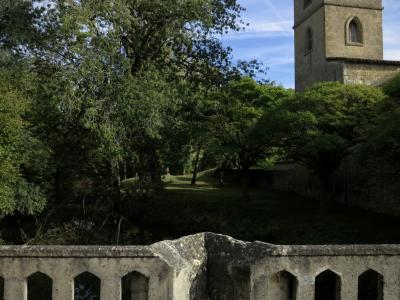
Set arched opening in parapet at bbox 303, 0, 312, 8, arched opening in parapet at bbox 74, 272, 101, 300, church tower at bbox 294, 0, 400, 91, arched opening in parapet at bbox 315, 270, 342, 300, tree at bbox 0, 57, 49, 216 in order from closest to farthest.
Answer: arched opening in parapet at bbox 315, 270, 342, 300
arched opening in parapet at bbox 74, 272, 101, 300
tree at bbox 0, 57, 49, 216
church tower at bbox 294, 0, 400, 91
arched opening in parapet at bbox 303, 0, 312, 8

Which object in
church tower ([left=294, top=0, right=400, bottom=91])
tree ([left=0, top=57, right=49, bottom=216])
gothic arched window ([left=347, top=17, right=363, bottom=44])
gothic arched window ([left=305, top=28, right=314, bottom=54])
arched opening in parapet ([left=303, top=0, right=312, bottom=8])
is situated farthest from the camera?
arched opening in parapet ([left=303, top=0, right=312, bottom=8])

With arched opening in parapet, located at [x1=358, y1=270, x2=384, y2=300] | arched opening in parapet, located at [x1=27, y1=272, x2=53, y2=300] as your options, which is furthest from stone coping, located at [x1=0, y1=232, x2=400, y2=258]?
arched opening in parapet, located at [x1=27, y1=272, x2=53, y2=300]

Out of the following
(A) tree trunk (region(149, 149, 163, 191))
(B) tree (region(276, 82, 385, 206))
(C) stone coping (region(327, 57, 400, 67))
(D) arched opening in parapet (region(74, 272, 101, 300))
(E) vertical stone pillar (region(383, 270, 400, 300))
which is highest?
(C) stone coping (region(327, 57, 400, 67))

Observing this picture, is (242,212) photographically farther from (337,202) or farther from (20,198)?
(20,198)

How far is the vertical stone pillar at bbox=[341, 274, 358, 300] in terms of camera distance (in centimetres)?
869

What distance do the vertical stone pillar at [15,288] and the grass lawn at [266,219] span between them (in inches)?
595

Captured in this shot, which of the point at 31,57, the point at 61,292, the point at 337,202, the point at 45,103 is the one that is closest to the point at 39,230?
the point at 45,103

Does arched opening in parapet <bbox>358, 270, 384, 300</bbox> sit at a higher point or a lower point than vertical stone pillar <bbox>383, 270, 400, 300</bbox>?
lower

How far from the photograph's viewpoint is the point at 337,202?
3016cm

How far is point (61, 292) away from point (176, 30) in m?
17.4

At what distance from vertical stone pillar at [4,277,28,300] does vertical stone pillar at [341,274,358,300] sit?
5364mm

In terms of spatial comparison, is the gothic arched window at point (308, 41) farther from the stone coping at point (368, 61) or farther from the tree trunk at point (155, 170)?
the tree trunk at point (155, 170)

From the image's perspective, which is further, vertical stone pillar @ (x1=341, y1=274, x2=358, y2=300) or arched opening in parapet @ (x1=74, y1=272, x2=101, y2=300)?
arched opening in parapet @ (x1=74, y1=272, x2=101, y2=300)

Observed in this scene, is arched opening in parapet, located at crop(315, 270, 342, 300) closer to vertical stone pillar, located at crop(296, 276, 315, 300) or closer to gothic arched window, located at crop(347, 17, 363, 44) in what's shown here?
vertical stone pillar, located at crop(296, 276, 315, 300)
